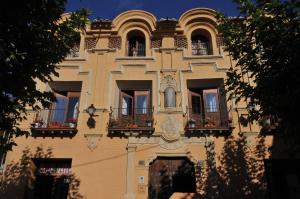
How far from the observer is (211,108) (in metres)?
15.5

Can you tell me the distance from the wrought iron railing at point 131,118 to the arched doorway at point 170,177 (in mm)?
1800

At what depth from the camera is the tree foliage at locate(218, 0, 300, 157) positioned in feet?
27.8

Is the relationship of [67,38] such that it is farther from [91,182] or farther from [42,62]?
[91,182]

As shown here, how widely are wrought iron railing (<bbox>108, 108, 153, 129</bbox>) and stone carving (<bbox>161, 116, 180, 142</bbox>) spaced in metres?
0.66

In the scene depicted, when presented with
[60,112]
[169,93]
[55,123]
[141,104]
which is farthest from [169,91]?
[55,123]

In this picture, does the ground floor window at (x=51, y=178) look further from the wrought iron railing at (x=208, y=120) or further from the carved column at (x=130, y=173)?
the wrought iron railing at (x=208, y=120)

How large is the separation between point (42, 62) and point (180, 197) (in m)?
5.46

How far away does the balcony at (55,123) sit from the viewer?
1438 centimetres

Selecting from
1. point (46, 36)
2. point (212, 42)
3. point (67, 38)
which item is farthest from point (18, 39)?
point (212, 42)

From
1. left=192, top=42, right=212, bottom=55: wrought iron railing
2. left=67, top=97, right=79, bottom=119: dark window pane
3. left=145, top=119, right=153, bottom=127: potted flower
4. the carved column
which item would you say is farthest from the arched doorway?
left=192, top=42, right=212, bottom=55: wrought iron railing

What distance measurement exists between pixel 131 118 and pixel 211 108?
156 inches

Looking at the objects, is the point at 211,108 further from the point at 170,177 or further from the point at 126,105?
the point at 126,105

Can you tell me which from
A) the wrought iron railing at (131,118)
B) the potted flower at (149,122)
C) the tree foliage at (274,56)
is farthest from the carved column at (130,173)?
the tree foliage at (274,56)

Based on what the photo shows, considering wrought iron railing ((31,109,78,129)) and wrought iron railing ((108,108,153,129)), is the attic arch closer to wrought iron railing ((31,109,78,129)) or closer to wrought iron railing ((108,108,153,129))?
wrought iron railing ((108,108,153,129))
